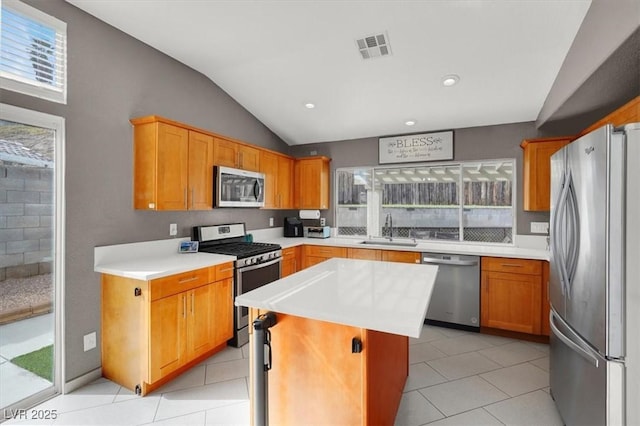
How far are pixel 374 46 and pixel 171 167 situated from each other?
7.04ft

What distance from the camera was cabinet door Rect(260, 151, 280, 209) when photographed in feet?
13.1

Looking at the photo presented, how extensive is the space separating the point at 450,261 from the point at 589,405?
194 centimetres

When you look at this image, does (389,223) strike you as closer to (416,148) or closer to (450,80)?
(416,148)

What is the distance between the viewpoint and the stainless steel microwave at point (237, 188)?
3.17 metres

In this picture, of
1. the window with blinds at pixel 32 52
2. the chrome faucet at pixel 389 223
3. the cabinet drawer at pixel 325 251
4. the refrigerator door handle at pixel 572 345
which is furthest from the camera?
the chrome faucet at pixel 389 223

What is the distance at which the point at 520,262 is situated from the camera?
3.16m

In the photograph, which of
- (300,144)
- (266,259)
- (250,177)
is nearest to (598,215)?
(266,259)

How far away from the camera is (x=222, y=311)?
9.25ft

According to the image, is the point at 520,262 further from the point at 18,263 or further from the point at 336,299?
the point at 18,263

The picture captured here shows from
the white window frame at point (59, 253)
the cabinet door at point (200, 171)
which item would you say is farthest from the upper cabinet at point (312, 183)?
the white window frame at point (59, 253)

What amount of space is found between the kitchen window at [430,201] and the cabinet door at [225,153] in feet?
6.35

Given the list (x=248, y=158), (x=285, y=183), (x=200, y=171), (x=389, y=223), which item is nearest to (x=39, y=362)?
(x=200, y=171)

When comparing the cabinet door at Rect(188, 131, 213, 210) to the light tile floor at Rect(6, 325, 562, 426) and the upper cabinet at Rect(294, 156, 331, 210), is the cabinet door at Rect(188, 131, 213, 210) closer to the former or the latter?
the light tile floor at Rect(6, 325, 562, 426)

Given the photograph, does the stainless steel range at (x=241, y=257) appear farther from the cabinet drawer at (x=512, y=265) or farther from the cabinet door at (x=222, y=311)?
the cabinet drawer at (x=512, y=265)
